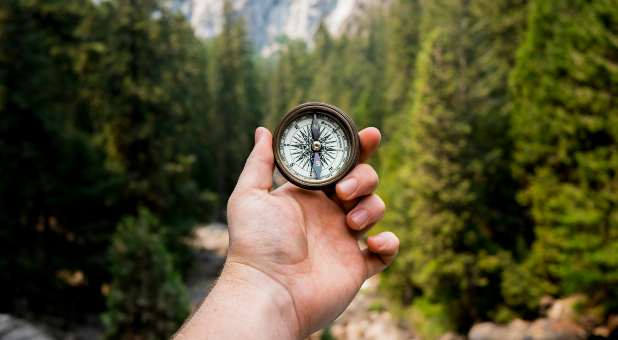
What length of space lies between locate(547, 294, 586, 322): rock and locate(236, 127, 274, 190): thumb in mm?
15584

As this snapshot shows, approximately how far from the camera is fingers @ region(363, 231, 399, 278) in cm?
348

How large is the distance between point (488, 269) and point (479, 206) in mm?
2419

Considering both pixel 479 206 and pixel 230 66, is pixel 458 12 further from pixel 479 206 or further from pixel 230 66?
pixel 230 66

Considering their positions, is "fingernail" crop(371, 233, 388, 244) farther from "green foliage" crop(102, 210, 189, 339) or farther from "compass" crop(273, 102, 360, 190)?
"green foliage" crop(102, 210, 189, 339)

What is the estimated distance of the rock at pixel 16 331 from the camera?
8.69 metres

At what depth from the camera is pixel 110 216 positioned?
60.6ft

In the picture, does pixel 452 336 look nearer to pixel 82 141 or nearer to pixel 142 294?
pixel 142 294

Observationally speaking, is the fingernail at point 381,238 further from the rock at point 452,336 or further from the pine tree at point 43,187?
the rock at point 452,336

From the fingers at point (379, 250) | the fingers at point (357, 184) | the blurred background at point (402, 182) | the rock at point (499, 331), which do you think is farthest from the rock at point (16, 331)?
the rock at point (499, 331)

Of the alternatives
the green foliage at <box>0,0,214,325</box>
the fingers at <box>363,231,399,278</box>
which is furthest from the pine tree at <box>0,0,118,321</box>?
the fingers at <box>363,231,399,278</box>

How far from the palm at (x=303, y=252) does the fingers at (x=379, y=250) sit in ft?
0.21

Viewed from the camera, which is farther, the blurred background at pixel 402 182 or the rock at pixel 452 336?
the rock at pixel 452 336

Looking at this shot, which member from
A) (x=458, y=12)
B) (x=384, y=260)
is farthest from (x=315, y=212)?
(x=458, y=12)

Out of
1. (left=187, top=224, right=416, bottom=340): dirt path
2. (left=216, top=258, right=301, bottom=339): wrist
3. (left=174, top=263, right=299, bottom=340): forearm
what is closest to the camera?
(left=174, top=263, right=299, bottom=340): forearm
